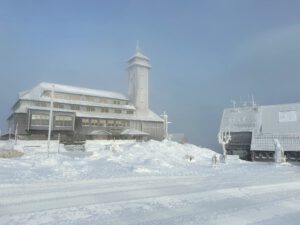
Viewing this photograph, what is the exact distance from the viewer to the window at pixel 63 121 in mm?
49906

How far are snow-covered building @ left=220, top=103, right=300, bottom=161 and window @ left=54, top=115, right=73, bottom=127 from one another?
2492cm

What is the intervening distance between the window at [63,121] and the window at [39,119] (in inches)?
75.7

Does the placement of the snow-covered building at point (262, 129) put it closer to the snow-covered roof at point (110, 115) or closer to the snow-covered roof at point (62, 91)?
the snow-covered roof at point (110, 115)

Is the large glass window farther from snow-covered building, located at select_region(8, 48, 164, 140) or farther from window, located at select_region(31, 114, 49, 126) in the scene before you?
window, located at select_region(31, 114, 49, 126)

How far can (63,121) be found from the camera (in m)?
50.4

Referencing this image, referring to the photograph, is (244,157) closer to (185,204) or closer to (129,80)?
(129,80)

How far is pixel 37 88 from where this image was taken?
172ft

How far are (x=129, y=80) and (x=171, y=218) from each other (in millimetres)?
61657

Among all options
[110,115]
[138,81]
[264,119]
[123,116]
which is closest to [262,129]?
[264,119]

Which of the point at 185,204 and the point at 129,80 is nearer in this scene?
the point at 185,204

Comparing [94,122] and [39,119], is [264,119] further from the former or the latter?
[39,119]

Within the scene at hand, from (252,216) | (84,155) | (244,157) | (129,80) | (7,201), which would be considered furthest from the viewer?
(129,80)

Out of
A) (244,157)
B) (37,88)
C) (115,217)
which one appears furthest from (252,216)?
(37,88)

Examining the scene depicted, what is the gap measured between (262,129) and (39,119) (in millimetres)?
35896
